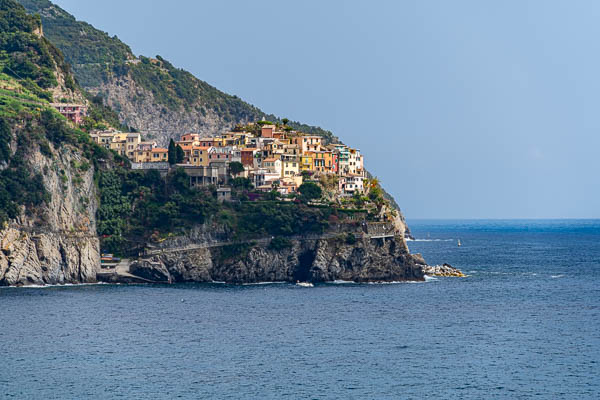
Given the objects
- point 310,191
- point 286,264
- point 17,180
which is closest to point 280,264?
point 286,264

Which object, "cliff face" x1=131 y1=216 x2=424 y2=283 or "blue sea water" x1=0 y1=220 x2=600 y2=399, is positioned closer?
"blue sea water" x1=0 y1=220 x2=600 y2=399

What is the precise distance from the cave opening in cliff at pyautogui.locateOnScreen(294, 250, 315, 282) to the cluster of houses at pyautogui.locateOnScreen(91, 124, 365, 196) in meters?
13.0

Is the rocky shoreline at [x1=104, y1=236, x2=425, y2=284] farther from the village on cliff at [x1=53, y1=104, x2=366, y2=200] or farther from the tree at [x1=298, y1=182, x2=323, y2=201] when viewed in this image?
the village on cliff at [x1=53, y1=104, x2=366, y2=200]

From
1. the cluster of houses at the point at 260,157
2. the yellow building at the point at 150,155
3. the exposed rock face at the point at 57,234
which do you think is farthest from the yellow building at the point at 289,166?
the exposed rock face at the point at 57,234

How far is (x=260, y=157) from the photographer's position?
142250 mm

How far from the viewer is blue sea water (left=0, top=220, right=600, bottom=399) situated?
2677 inches

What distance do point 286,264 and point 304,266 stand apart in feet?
7.51

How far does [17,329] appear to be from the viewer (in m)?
86.5

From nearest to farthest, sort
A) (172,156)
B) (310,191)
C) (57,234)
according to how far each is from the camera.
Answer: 1. (57,234)
2. (310,191)
3. (172,156)

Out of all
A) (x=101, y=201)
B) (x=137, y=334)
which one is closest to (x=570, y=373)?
(x=137, y=334)

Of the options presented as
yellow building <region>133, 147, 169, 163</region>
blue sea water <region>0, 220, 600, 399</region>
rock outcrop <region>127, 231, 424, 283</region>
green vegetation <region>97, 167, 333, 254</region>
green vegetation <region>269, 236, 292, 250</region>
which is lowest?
blue sea water <region>0, 220, 600, 399</region>

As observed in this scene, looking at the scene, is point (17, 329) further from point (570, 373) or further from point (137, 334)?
point (570, 373)

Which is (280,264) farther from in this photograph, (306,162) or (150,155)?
(150,155)

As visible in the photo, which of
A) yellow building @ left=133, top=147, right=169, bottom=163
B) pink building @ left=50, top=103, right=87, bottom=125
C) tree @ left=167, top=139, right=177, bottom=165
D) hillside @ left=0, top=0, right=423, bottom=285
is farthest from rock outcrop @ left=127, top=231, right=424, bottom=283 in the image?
pink building @ left=50, top=103, right=87, bottom=125
